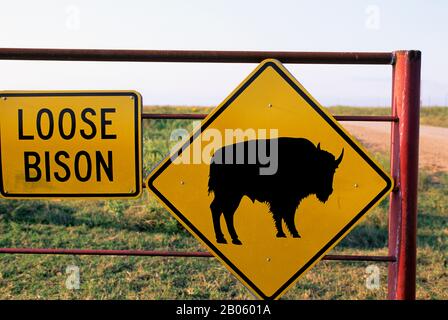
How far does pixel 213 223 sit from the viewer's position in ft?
7.07

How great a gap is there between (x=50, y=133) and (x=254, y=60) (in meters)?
0.96

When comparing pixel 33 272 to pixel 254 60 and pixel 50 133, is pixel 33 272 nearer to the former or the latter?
pixel 50 133

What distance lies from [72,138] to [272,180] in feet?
2.97

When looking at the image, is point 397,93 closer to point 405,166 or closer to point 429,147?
point 405,166

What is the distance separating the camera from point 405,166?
213 centimetres

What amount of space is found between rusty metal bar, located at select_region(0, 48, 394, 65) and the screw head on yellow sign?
89 millimetres

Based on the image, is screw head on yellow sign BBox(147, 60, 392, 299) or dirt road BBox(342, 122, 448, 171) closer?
screw head on yellow sign BBox(147, 60, 392, 299)

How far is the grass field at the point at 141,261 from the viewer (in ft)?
11.8

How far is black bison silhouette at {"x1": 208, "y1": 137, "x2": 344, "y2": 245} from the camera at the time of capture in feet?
7.06

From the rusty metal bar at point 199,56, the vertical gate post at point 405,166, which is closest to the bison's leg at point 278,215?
the vertical gate post at point 405,166

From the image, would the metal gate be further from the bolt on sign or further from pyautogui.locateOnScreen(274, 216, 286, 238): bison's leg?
pyautogui.locateOnScreen(274, 216, 286, 238): bison's leg

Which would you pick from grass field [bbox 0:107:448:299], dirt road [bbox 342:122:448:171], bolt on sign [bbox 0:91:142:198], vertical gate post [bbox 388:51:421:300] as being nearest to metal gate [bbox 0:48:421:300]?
vertical gate post [bbox 388:51:421:300]

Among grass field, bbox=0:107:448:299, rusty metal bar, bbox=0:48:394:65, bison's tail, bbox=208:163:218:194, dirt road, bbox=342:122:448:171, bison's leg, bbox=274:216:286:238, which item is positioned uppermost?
rusty metal bar, bbox=0:48:394:65

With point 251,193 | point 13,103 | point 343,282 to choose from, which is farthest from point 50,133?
point 343,282
